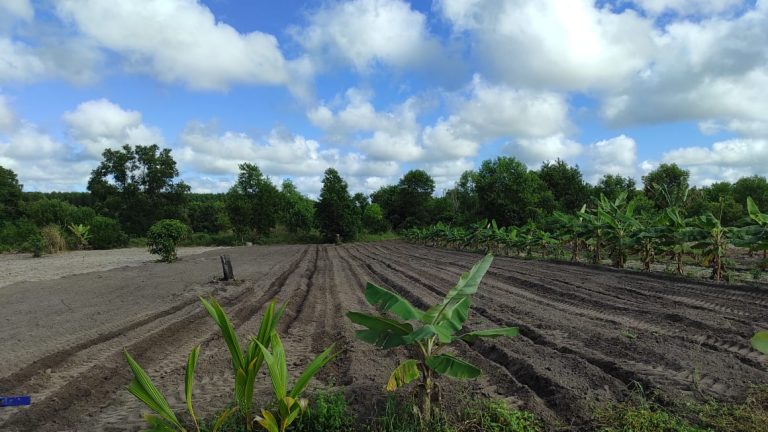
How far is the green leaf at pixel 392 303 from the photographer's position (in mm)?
3527

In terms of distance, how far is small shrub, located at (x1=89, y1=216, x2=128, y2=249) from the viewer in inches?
1507

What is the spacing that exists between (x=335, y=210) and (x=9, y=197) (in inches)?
1707

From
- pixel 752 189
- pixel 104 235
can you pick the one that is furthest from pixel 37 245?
pixel 752 189

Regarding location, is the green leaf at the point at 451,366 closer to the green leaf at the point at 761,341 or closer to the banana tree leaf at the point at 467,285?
the banana tree leaf at the point at 467,285

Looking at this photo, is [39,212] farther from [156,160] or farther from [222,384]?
[222,384]

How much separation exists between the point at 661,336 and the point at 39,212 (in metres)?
54.4

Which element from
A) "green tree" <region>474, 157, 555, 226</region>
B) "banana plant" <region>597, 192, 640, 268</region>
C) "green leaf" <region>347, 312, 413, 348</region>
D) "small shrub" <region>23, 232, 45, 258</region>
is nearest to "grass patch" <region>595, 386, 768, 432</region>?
"green leaf" <region>347, 312, 413, 348</region>

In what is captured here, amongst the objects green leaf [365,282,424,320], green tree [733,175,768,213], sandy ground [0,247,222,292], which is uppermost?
green tree [733,175,768,213]

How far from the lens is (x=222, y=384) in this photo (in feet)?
16.8

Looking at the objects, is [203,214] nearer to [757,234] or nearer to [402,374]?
[757,234]

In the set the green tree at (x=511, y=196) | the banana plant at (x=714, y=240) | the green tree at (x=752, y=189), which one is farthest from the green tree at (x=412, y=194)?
the banana plant at (x=714, y=240)

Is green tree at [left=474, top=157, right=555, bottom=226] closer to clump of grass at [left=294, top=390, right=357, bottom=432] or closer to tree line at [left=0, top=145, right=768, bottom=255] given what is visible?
tree line at [left=0, top=145, right=768, bottom=255]

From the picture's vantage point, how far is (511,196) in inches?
1709

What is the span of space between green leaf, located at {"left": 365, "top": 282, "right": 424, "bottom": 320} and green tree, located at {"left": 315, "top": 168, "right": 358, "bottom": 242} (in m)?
44.7
